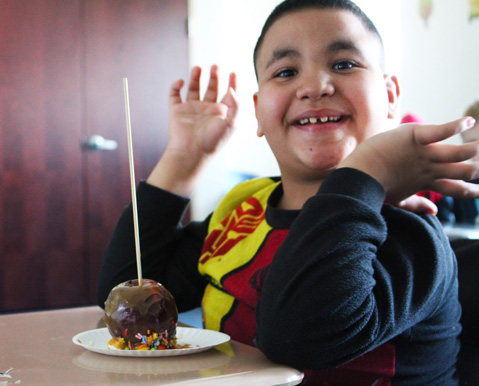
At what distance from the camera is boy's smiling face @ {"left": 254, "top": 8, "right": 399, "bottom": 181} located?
942 millimetres

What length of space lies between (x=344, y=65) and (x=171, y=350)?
0.54m

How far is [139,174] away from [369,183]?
2.91m

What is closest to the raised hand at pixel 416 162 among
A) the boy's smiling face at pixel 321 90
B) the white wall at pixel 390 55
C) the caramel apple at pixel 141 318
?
the boy's smiling face at pixel 321 90

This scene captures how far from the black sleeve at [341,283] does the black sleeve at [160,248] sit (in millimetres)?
454

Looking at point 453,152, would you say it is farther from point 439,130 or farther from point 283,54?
point 283,54

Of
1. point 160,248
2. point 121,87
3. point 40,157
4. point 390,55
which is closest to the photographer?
point 160,248

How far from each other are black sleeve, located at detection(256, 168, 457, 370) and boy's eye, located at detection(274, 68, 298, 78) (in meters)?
0.29

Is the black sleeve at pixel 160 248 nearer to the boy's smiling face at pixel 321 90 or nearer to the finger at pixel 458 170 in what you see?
the boy's smiling face at pixel 321 90

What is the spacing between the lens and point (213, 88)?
1.29m

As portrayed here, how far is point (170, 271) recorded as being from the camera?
118cm

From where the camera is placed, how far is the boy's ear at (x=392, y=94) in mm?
1050

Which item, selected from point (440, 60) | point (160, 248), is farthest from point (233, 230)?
point (440, 60)

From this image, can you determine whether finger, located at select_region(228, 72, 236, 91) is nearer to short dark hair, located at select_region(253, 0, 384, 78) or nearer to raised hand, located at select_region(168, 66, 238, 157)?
raised hand, located at select_region(168, 66, 238, 157)

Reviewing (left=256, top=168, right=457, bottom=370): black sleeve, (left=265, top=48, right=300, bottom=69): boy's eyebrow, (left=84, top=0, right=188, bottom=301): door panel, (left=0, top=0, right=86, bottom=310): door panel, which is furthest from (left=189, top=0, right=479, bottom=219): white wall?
(left=256, top=168, right=457, bottom=370): black sleeve
